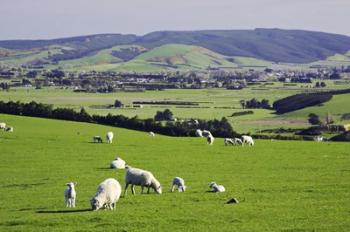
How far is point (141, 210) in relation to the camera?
73.8 ft

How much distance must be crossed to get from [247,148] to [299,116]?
6983 cm

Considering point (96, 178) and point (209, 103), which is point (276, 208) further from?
point (209, 103)

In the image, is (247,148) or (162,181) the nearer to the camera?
(162,181)

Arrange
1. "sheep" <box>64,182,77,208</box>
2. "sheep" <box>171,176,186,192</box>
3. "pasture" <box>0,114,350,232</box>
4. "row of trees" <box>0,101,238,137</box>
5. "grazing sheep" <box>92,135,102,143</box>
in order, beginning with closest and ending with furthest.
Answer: "pasture" <box>0,114,350,232</box> → "sheep" <box>64,182,77,208</box> → "sheep" <box>171,176,186,192</box> → "grazing sheep" <box>92,135,102,143</box> → "row of trees" <box>0,101,238,137</box>

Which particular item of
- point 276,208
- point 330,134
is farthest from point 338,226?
point 330,134

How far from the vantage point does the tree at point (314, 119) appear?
105312mm

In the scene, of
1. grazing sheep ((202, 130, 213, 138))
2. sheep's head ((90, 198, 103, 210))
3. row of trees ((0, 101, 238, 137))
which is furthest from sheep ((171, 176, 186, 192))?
row of trees ((0, 101, 238, 137))

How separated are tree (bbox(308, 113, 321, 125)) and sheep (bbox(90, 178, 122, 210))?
276 feet

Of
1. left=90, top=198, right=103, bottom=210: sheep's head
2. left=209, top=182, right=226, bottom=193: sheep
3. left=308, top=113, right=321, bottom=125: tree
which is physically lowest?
left=308, top=113, right=321, bottom=125: tree

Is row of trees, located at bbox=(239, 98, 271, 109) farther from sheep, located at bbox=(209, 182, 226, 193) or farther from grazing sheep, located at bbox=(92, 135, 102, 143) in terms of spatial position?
sheep, located at bbox=(209, 182, 226, 193)

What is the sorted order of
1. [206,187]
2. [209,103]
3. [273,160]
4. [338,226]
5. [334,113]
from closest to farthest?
[338,226] < [206,187] < [273,160] < [334,113] < [209,103]

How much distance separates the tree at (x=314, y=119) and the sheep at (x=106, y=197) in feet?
276

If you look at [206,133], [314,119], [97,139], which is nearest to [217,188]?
[97,139]

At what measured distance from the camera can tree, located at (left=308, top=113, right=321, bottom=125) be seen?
10531 centimetres
